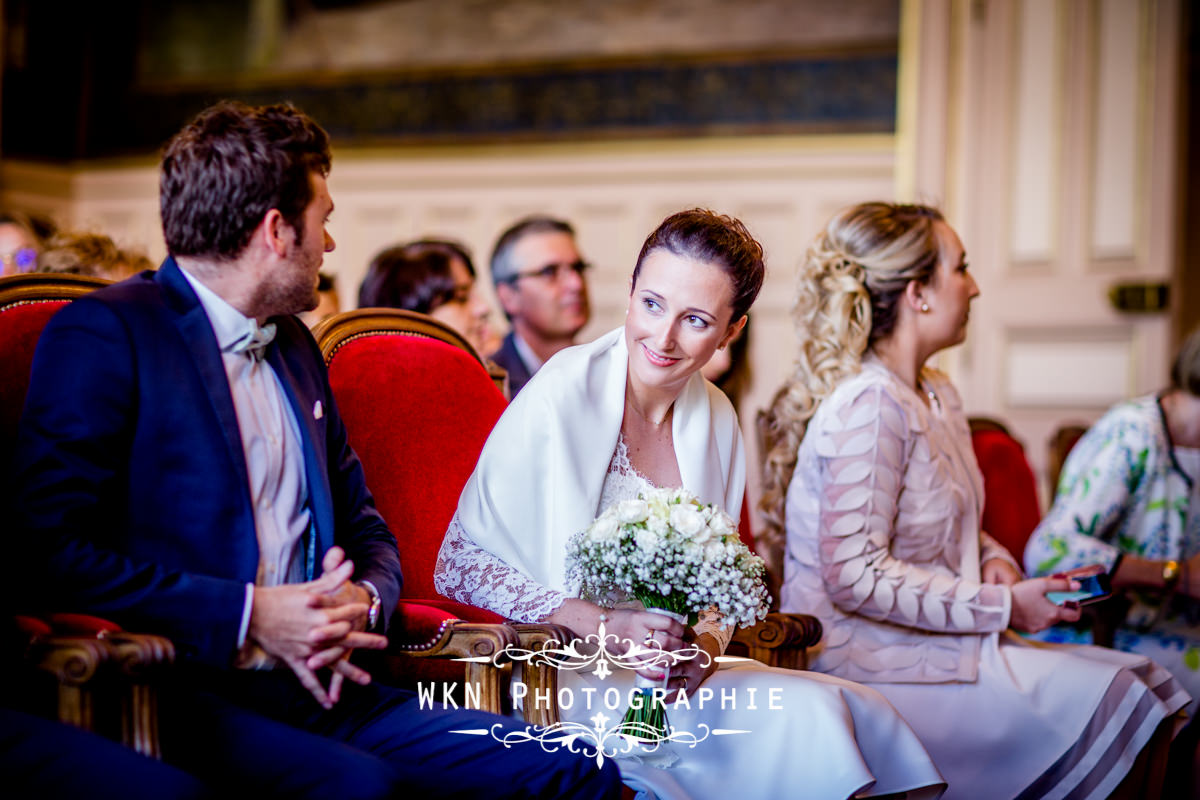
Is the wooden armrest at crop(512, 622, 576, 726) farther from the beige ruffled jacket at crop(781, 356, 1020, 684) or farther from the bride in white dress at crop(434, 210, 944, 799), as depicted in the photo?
the beige ruffled jacket at crop(781, 356, 1020, 684)

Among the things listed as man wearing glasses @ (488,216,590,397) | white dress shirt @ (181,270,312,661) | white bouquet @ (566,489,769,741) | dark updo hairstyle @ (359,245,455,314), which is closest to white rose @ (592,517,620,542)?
white bouquet @ (566,489,769,741)

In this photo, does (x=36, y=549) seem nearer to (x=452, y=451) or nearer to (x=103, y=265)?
(x=452, y=451)

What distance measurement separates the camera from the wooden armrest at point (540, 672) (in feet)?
6.45

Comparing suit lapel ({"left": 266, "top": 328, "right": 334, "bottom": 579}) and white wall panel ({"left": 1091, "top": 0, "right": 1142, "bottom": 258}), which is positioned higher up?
white wall panel ({"left": 1091, "top": 0, "right": 1142, "bottom": 258})

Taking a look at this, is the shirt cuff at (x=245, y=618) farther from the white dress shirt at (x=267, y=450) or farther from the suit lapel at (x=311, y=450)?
the suit lapel at (x=311, y=450)

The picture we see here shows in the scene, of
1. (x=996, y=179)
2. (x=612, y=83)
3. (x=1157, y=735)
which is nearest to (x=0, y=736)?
(x=1157, y=735)

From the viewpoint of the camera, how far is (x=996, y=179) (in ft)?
18.6

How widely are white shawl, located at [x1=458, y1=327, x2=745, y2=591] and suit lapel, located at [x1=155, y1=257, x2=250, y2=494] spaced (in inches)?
20.6

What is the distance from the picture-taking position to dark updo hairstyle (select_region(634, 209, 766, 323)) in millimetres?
2115

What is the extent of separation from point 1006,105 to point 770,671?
4362mm

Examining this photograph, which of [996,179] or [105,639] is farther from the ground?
[996,179]

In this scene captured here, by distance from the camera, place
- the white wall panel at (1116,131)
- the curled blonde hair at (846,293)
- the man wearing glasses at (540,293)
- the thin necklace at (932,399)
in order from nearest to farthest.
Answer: the curled blonde hair at (846,293), the thin necklace at (932,399), the man wearing glasses at (540,293), the white wall panel at (1116,131)

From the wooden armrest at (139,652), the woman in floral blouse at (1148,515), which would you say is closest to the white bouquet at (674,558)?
the wooden armrest at (139,652)

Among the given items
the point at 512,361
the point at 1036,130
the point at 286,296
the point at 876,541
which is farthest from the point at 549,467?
the point at 1036,130
